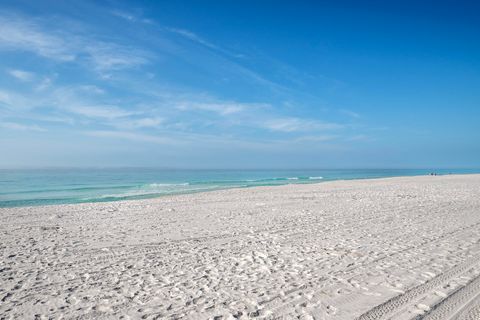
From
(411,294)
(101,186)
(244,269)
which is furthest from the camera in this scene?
(101,186)

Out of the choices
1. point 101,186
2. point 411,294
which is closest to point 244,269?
point 411,294

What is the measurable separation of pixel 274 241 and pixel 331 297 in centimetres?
367

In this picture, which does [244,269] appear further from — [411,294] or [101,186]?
[101,186]

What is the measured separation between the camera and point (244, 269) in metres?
6.17

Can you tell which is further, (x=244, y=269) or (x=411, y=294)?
(x=244, y=269)

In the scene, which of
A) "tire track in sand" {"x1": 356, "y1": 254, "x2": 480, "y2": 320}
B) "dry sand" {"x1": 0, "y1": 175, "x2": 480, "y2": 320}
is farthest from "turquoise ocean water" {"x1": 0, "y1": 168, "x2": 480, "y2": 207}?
"tire track in sand" {"x1": 356, "y1": 254, "x2": 480, "y2": 320}

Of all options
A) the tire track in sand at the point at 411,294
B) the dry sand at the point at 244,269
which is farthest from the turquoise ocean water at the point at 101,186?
the tire track in sand at the point at 411,294

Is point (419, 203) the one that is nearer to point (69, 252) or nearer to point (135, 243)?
point (135, 243)

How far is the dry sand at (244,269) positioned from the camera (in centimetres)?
452

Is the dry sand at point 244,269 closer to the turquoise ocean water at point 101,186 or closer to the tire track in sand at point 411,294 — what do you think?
the tire track in sand at point 411,294

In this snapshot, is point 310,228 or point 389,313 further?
point 310,228

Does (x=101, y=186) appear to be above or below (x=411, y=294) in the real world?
below

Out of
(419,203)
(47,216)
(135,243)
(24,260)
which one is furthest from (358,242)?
(47,216)

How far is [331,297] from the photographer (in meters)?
4.84
